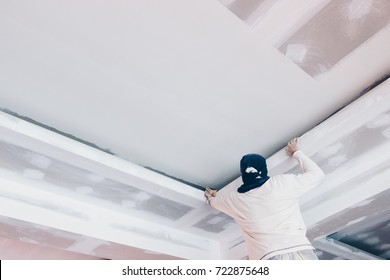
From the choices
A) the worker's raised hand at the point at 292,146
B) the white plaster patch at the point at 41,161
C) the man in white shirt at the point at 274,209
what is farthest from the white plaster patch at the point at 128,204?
the worker's raised hand at the point at 292,146

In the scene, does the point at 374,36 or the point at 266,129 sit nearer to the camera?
the point at 374,36

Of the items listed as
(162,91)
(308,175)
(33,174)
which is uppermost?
(162,91)

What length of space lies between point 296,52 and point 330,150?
2.58 feet

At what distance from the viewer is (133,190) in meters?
2.75

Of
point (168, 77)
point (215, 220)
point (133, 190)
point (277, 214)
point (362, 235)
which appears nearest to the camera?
point (168, 77)

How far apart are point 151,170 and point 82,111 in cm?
71

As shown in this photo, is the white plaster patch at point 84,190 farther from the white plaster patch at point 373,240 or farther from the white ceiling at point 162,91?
the white plaster patch at point 373,240

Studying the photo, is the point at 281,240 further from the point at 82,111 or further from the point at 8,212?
the point at 8,212

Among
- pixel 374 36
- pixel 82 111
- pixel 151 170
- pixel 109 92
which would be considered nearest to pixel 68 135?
pixel 82 111

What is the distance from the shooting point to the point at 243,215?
2.44 m

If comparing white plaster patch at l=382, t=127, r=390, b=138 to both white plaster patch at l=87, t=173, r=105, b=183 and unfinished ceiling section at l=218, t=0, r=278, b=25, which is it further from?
white plaster patch at l=87, t=173, r=105, b=183

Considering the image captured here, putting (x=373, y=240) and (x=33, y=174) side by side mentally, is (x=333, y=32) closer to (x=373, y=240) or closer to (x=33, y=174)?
(x=33, y=174)

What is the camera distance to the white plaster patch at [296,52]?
6.72 ft

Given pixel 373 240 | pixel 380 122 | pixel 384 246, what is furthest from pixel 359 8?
pixel 384 246
